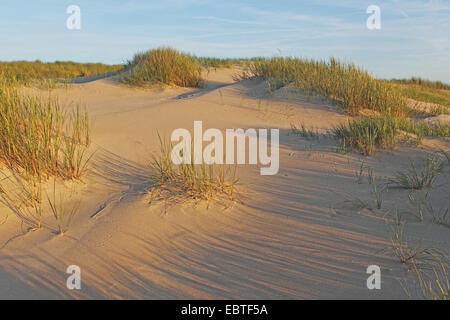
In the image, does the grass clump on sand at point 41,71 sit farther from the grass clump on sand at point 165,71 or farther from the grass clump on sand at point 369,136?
the grass clump on sand at point 369,136

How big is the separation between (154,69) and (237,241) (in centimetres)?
691

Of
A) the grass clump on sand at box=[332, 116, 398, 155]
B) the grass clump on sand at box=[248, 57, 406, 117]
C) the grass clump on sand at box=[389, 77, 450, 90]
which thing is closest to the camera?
the grass clump on sand at box=[332, 116, 398, 155]

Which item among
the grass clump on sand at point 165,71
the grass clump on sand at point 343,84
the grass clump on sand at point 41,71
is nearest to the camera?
the grass clump on sand at point 343,84

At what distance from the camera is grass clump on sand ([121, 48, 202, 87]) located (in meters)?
8.37

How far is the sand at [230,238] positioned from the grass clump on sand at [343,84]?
2.13 meters

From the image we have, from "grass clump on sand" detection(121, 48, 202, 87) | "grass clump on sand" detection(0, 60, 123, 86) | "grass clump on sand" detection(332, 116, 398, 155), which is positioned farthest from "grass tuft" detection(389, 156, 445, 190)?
"grass clump on sand" detection(0, 60, 123, 86)

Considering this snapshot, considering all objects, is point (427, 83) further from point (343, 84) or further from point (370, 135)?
point (370, 135)

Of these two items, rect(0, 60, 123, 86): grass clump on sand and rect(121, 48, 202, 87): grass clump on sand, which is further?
rect(0, 60, 123, 86): grass clump on sand

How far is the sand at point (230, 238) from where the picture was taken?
192 centimetres

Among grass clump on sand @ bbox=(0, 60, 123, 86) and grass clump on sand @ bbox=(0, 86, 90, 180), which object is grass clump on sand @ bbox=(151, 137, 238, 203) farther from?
grass clump on sand @ bbox=(0, 60, 123, 86)

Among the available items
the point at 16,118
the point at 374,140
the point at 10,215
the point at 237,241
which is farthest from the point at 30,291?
the point at 374,140

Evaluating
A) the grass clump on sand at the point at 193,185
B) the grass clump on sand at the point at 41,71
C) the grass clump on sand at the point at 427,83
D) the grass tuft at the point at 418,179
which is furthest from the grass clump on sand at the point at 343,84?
the grass clump on sand at the point at 427,83

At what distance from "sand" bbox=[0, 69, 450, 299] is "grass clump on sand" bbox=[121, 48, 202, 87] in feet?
15.4

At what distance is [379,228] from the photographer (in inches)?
93.4
